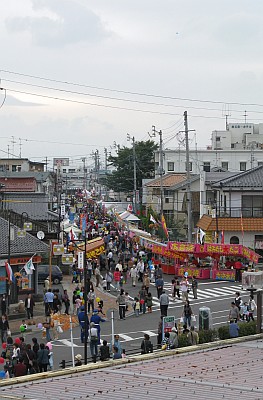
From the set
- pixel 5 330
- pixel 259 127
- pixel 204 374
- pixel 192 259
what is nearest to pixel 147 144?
pixel 259 127

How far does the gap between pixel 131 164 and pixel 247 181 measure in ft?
187

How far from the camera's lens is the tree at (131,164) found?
381 ft

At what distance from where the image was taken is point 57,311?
124 feet

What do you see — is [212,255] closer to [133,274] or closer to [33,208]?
[133,274]

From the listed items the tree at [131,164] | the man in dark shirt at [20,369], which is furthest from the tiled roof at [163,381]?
the tree at [131,164]

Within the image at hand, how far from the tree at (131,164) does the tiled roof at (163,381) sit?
93413mm

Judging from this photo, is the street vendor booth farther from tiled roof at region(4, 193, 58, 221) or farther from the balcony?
tiled roof at region(4, 193, 58, 221)

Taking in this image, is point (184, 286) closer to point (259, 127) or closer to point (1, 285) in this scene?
point (1, 285)

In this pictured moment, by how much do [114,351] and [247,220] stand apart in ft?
107

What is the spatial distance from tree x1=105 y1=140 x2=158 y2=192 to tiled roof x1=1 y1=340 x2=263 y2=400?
306 ft

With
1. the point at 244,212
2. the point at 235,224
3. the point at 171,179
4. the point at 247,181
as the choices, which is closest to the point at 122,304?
the point at 235,224

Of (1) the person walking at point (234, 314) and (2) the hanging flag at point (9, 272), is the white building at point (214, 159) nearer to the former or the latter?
(2) the hanging flag at point (9, 272)

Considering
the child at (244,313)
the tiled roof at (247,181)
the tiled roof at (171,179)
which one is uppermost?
the tiled roof at (171,179)

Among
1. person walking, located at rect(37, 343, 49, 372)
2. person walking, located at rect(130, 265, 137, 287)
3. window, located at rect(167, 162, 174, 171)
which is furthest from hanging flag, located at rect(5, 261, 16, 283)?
window, located at rect(167, 162, 174, 171)
